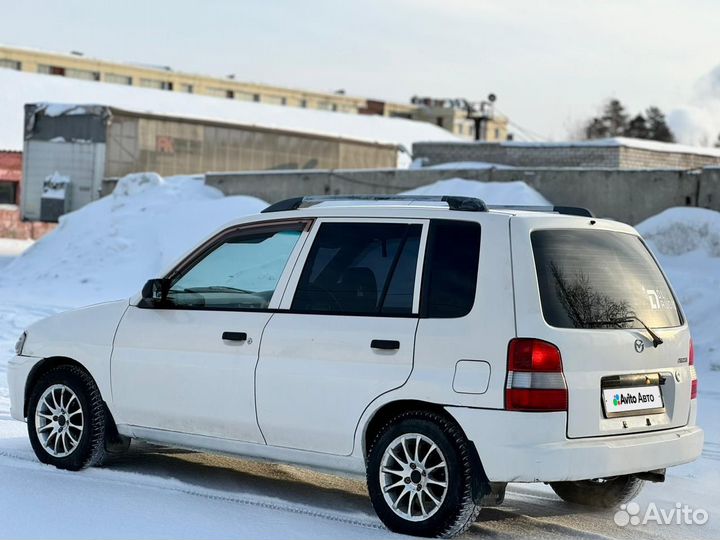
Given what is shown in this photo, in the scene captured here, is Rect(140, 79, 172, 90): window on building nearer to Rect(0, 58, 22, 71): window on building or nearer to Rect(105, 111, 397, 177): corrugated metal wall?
Rect(0, 58, 22, 71): window on building

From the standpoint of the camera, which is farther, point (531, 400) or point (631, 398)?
point (631, 398)

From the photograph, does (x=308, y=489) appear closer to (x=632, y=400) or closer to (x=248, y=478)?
(x=248, y=478)

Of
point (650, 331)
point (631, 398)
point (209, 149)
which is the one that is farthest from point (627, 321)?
point (209, 149)

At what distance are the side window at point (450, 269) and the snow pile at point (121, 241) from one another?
16203 mm

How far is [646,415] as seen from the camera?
6.01 meters

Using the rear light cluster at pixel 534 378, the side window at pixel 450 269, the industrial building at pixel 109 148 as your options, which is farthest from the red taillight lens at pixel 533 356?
the industrial building at pixel 109 148

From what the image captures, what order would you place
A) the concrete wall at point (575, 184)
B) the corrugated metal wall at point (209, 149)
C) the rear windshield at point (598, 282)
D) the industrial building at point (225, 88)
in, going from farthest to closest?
the industrial building at point (225, 88), the corrugated metal wall at point (209, 149), the concrete wall at point (575, 184), the rear windshield at point (598, 282)

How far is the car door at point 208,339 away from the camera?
654 cm

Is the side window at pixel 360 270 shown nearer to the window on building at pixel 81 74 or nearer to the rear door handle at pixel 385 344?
the rear door handle at pixel 385 344

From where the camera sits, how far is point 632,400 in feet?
19.4

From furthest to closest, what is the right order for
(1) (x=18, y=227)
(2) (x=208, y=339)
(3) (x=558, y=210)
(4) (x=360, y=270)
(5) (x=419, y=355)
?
(1) (x=18, y=227)
(2) (x=208, y=339)
(3) (x=558, y=210)
(4) (x=360, y=270)
(5) (x=419, y=355)

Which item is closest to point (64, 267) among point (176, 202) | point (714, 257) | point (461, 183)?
point (176, 202)

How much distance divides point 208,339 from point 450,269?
1.57 m

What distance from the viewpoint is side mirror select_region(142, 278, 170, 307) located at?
6.99 m
